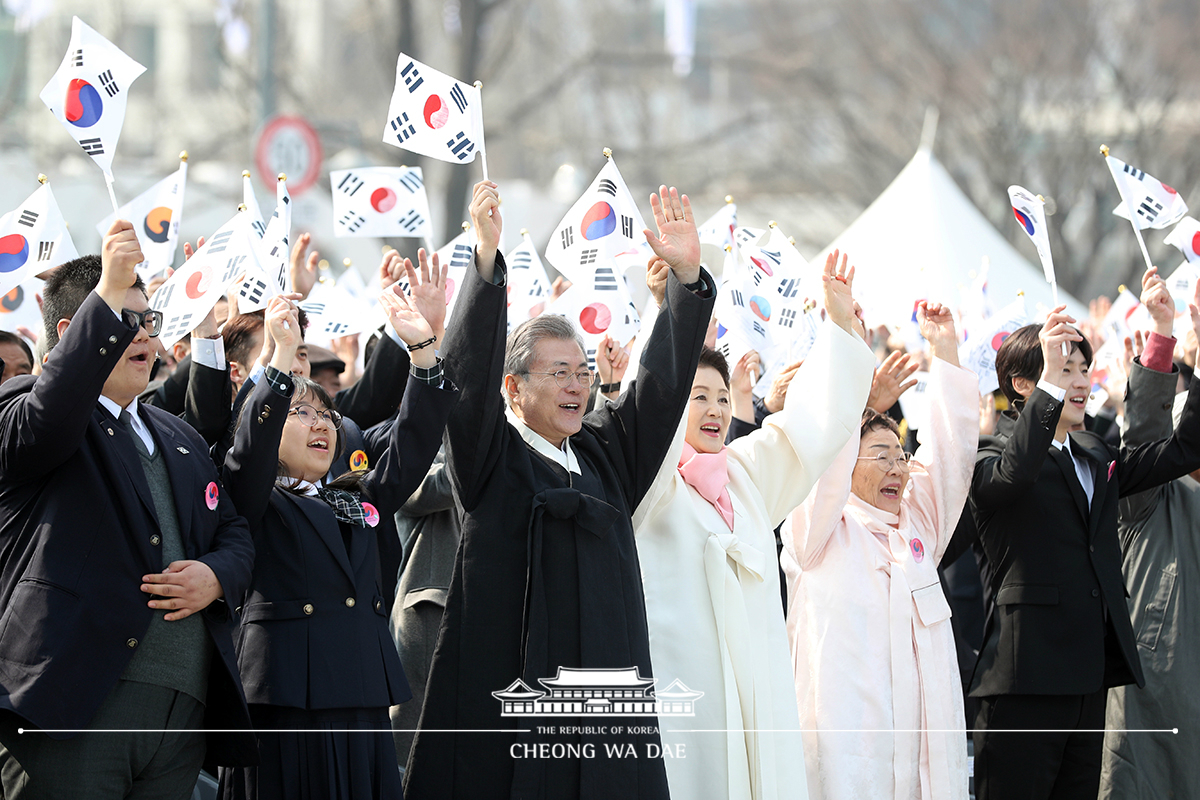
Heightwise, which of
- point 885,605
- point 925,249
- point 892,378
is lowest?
point 885,605

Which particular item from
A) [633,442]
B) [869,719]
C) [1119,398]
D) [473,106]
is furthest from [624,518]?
[1119,398]

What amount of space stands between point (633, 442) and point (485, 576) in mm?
668

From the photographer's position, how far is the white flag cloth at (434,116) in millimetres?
5461

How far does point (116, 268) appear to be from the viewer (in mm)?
3387

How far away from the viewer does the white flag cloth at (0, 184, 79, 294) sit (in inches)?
212

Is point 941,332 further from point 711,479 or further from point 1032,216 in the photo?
point 1032,216

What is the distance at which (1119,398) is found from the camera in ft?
23.5

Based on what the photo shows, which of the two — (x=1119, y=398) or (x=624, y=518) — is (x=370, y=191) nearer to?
(x=624, y=518)

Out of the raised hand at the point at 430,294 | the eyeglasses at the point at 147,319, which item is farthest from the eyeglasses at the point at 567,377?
the eyeglasses at the point at 147,319

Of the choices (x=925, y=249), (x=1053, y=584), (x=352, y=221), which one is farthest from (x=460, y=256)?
(x=925, y=249)

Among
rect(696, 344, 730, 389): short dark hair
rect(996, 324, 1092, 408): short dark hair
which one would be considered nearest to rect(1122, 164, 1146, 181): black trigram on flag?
rect(996, 324, 1092, 408): short dark hair

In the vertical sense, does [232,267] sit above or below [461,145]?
below

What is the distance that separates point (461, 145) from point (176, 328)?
4.42 ft

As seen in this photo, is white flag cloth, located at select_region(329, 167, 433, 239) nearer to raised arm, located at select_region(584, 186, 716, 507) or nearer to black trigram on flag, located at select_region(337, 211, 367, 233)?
black trigram on flag, located at select_region(337, 211, 367, 233)
